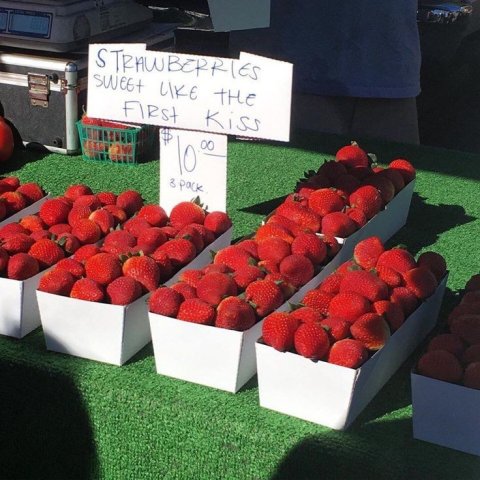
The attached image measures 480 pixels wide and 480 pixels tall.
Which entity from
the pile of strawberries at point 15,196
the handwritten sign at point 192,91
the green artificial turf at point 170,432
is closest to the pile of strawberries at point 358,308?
the green artificial turf at point 170,432

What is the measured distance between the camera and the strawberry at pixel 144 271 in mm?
1367

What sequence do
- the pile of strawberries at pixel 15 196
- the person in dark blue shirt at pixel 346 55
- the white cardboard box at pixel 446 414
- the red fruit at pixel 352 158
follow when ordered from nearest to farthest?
the white cardboard box at pixel 446 414, the pile of strawberries at pixel 15 196, the red fruit at pixel 352 158, the person in dark blue shirt at pixel 346 55

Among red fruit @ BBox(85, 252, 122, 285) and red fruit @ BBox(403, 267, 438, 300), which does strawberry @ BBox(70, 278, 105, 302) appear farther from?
red fruit @ BBox(403, 267, 438, 300)

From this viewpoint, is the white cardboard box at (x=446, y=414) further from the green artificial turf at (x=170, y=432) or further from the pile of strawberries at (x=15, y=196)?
the pile of strawberries at (x=15, y=196)

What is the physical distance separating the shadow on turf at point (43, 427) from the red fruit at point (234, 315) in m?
0.25

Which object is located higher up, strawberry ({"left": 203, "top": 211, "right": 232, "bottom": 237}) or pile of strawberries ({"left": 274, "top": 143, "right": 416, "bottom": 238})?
pile of strawberries ({"left": 274, "top": 143, "right": 416, "bottom": 238})

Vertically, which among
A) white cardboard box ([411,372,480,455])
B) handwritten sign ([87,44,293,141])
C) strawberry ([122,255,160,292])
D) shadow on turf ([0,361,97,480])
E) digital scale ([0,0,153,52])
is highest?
digital scale ([0,0,153,52])

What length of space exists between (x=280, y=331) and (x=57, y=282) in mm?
375

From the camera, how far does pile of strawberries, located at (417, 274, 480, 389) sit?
1.16 metres

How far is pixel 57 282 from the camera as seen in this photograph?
1.35 metres

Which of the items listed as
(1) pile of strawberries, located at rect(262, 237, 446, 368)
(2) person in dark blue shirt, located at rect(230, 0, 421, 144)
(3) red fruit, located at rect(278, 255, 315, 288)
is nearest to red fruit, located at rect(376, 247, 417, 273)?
(1) pile of strawberries, located at rect(262, 237, 446, 368)

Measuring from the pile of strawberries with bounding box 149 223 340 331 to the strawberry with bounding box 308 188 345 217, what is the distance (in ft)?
0.48

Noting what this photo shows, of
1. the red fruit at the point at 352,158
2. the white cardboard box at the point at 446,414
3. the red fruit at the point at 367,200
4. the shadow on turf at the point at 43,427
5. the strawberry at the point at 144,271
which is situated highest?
the red fruit at the point at 352,158

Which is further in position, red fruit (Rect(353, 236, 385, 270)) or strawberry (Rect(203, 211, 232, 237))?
strawberry (Rect(203, 211, 232, 237))
